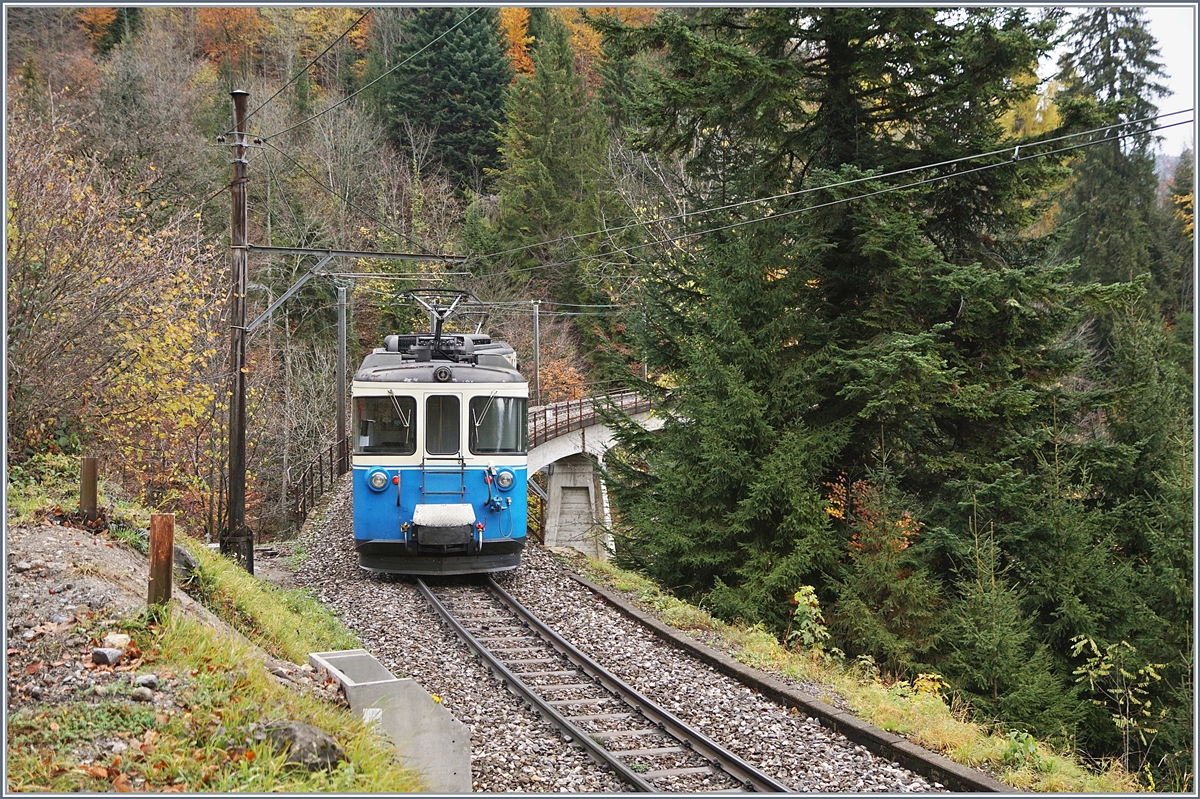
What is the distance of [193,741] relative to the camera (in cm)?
502

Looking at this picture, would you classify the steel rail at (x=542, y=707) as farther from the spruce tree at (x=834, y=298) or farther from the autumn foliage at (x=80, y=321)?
the autumn foliage at (x=80, y=321)

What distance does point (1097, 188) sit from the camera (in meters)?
32.2

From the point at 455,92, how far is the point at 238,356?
32762 mm

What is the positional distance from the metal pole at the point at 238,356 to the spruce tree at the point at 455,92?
29613mm

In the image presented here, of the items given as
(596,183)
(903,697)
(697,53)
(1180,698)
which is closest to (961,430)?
(1180,698)

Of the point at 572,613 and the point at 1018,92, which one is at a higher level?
the point at 1018,92

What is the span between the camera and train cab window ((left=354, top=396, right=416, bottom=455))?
41.6ft

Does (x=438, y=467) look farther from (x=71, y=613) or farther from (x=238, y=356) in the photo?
(x=71, y=613)

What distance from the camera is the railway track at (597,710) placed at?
6.51 m

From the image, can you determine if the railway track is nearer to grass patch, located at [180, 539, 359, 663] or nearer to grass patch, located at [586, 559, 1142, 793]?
grass patch, located at [586, 559, 1142, 793]

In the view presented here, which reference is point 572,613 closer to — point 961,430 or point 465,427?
point 465,427

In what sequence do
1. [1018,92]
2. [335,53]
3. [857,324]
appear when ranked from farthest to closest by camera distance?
[335,53] → [857,324] → [1018,92]

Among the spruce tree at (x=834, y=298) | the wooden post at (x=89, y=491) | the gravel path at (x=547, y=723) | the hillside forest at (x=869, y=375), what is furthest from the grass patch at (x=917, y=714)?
the wooden post at (x=89, y=491)

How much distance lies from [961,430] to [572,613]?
5931mm
